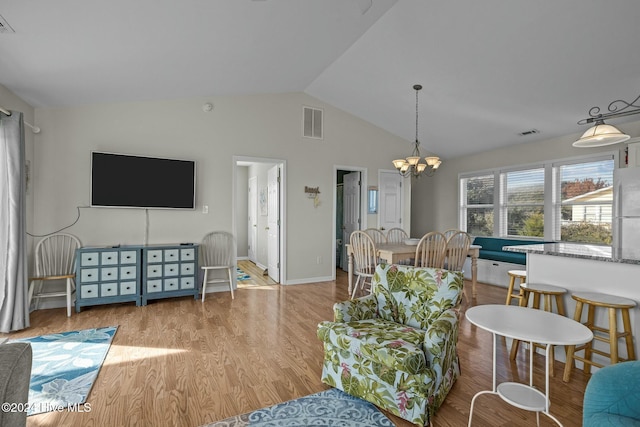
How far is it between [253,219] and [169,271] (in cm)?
325

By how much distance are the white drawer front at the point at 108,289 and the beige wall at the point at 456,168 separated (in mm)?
5872

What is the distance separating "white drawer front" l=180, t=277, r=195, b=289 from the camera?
4145mm

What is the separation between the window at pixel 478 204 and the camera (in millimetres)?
5914

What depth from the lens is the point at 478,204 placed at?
609 centimetres

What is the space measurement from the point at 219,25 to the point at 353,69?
2.09 meters

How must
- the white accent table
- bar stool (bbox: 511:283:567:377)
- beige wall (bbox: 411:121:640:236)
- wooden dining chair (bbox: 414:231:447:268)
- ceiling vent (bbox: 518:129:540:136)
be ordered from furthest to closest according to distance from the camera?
ceiling vent (bbox: 518:129:540:136) → beige wall (bbox: 411:121:640:236) → wooden dining chair (bbox: 414:231:447:268) → bar stool (bbox: 511:283:567:377) → the white accent table

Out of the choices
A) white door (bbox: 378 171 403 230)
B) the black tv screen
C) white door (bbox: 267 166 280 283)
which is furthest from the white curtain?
white door (bbox: 378 171 403 230)

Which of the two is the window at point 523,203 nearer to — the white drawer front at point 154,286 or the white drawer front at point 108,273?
the white drawer front at point 154,286

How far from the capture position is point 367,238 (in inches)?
159

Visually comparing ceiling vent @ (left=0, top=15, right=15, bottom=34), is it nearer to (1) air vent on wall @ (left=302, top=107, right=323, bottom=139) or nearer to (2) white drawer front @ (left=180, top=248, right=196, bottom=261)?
(2) white drawer front @ (left=180, top=248, right=196, bottom=261)

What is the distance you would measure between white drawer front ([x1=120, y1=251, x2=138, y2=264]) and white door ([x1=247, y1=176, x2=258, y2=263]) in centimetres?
319

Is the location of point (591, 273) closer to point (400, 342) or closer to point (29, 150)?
point (400, 342)

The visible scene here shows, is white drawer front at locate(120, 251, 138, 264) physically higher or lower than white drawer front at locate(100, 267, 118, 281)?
higher

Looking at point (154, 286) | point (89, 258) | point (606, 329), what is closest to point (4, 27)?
point (89, 258)
